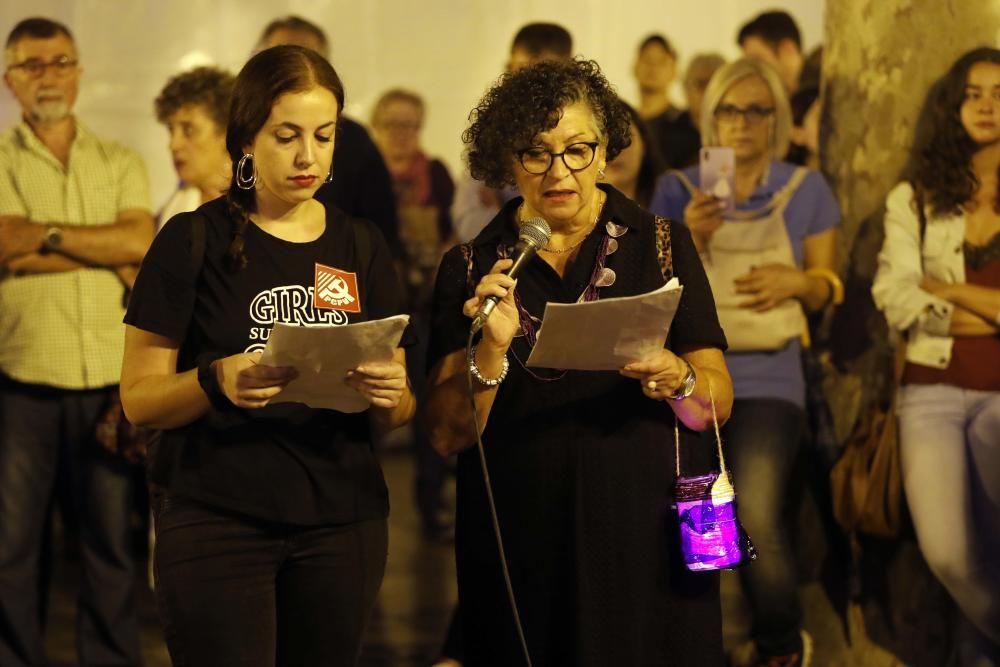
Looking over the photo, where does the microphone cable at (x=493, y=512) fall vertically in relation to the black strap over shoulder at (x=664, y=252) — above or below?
below

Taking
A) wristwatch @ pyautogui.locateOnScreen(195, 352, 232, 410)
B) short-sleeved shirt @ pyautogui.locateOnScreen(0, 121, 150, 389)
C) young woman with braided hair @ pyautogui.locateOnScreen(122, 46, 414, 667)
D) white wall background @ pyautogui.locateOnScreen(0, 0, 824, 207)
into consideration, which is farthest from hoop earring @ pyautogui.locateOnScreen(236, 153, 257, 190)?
white wall background @ pyautogui.locateOnScreen(0, 0, 824, 207)

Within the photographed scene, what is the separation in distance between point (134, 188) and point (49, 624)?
183 centimetres

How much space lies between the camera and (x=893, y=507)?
4277mm

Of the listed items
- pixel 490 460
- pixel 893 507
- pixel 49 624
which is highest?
pixel 490 460

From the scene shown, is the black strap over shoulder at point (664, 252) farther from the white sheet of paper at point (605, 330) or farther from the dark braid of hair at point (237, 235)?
the dark braid of hair at point (237, 235)

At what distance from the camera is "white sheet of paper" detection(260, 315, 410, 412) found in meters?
2.44

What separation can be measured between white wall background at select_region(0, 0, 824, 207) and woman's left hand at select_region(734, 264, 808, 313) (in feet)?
7.61

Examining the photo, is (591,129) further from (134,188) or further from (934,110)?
(134,188)

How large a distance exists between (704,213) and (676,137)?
→ 167cm

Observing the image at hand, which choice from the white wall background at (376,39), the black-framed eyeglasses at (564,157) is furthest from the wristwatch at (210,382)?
the white wall background at (376,39)

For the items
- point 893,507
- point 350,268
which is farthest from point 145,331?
point 893,507

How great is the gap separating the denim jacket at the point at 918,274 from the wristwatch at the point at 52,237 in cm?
262

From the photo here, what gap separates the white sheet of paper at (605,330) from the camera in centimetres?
250

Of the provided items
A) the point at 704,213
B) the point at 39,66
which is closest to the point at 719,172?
the point at 704,213
